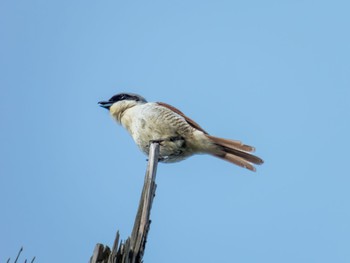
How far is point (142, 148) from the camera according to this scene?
252 inches

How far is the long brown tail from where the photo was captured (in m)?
6.42

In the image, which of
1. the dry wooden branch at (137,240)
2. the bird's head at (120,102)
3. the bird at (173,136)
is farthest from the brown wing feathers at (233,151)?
the dry wooden branch at (137,240)

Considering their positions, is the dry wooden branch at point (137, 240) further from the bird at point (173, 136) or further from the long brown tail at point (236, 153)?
the long brown tail at point (236, 153)

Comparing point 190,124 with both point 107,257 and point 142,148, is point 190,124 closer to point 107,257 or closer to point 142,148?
point 142,148

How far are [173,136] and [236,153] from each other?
0.78 metres

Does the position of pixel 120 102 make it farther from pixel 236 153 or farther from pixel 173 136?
pixel 236 153

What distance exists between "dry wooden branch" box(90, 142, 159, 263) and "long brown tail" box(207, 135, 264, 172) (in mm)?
2985

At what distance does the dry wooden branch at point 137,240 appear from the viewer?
8.91ft

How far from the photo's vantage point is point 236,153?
6559mm

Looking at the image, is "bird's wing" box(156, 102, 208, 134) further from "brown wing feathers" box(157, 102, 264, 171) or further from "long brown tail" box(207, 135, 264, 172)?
"long brown tail" box(207, 135, 264, 172)

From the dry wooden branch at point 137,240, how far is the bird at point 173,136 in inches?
110

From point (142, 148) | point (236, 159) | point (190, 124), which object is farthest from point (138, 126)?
point (236, 159)

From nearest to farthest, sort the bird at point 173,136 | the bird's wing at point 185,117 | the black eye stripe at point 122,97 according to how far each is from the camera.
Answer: the bird at point 173,136
the bird's wing at point 185,117
the black eye stripe at point 122,97

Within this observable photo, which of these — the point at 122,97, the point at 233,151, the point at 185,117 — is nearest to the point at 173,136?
the point at 185,117
